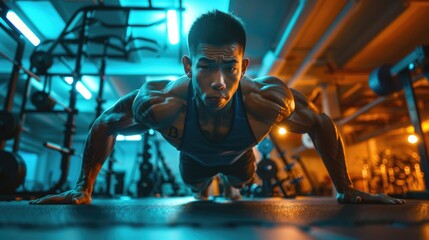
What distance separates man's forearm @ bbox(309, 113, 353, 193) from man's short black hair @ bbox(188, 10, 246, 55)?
537 millimetres

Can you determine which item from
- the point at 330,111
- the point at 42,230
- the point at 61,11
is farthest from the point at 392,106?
the point at 42,230

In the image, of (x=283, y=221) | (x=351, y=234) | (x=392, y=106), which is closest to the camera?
(x=351, y=234)

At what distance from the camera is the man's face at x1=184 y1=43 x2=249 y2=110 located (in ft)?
3.49

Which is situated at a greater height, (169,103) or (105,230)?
(169,103)

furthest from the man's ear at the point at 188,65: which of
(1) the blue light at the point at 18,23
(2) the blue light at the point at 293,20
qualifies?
(2) the blue light at the point at 293,20

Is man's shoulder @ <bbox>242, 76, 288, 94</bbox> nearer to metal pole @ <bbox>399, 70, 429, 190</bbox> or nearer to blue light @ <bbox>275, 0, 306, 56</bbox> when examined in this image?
metal pole @ <bbox>399, 70, 429, 190</bbox>

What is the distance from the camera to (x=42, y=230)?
0.56 metres

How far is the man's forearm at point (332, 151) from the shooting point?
4.49 feet

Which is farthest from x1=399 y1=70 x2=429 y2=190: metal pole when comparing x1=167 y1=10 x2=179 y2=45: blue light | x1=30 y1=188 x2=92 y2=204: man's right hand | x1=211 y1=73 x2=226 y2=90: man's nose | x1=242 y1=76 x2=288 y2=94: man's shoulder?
x1=30 y1=188 x2=92 y2=204: man's right hand

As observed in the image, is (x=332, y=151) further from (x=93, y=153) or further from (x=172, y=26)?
(x=172, y=26)

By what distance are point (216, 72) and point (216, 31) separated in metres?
0.17

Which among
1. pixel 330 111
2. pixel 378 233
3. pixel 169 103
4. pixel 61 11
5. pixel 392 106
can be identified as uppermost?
pixel 61 11

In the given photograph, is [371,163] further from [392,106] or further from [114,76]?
[114,76]

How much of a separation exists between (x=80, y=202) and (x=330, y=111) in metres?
4.27
